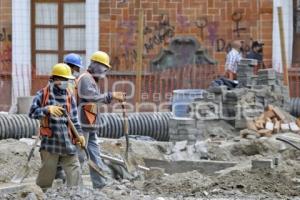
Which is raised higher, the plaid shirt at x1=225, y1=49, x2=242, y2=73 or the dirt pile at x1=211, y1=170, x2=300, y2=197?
the plaid shirt at x1=225, y1=49, x2=242, y2=73

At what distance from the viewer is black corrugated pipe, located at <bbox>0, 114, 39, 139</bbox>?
48.6 ft

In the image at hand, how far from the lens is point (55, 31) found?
2112 centimetres

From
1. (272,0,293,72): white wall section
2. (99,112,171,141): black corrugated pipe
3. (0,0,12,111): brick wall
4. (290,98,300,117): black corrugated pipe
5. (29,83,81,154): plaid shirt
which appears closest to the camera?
(29,83,81,154): plaid shirt

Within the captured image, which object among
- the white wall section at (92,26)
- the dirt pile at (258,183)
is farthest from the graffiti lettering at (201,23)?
the dirt pile at (258,183)

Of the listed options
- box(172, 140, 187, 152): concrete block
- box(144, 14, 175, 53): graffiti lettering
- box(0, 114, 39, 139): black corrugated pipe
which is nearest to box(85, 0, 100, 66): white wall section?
box(144, 14, 175, 53): graffiti lettering

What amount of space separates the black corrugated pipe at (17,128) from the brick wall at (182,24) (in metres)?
5.96

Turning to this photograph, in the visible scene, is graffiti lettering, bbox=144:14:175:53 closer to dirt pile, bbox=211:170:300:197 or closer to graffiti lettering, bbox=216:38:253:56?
graffiti lettering, bbox=216:38:253:56

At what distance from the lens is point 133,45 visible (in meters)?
20.7

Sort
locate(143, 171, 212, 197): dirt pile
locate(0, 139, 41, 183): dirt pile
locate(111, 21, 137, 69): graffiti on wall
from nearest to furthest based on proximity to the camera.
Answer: locate(143, 171, 212, 197): dirt pile, locate(0, 139, 41, 183): dirt pile, locate(111, 21, 137, 69): graffiti on wall

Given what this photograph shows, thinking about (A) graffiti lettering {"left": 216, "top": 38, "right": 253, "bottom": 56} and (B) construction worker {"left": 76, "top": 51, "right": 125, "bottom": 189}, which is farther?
(A) graffiti lettering {"left": 216, "top": 38, "right": 253, "bottom": 56}

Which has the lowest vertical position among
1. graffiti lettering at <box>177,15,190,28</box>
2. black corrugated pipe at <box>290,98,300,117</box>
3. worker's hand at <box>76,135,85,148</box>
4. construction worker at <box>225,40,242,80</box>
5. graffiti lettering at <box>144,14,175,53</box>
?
black corrugated pipe at <box>290,98,300,117</box>

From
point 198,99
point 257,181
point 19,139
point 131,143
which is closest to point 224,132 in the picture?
point 198,99

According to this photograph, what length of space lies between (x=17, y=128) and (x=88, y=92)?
4811 millimetres

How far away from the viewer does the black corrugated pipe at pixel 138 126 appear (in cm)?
1554
